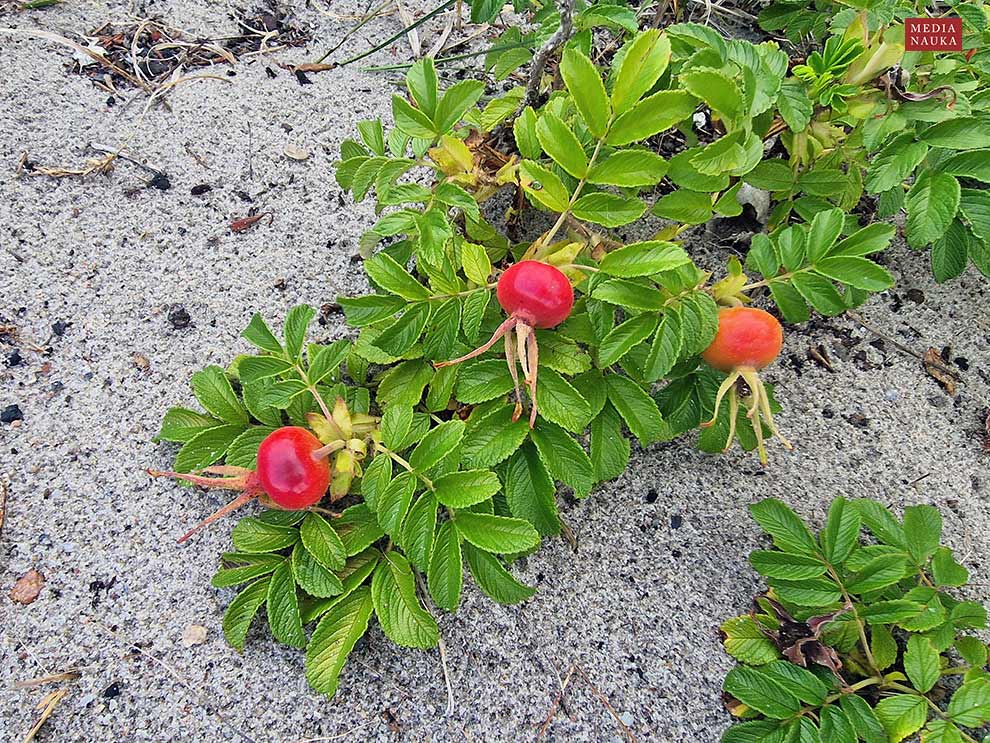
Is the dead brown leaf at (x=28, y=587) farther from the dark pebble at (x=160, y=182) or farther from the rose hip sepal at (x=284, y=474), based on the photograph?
the dark pebble at (x=160, y=182)

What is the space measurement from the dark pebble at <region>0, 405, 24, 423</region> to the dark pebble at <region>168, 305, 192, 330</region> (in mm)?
317

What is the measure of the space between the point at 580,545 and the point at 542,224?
0.68 metres

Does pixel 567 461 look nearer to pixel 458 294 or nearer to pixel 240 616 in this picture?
pixel 458 294

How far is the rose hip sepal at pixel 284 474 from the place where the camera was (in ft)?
3.82

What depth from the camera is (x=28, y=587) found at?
4.28 ft

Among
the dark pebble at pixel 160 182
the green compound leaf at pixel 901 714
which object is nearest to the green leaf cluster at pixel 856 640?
the green compound leaf at pixel 901 714

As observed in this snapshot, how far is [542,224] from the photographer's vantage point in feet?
5.49

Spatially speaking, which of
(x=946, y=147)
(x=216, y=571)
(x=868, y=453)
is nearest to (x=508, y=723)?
(x=216, y=571)

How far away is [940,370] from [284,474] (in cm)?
134

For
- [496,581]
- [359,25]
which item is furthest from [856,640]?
[359,25]

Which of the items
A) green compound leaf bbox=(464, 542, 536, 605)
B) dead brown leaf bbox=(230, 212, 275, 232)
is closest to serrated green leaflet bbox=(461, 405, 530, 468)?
green compound leaf bbox=(464, 542, 536, 605)

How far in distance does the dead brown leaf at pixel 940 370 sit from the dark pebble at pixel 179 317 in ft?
5.03

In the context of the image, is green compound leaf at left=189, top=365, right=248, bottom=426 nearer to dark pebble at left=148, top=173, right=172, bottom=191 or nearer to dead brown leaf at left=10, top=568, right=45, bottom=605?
dead brown leaf at left=10, top=568, right=45, bottom=605

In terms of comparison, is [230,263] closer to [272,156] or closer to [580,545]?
[272,156]
